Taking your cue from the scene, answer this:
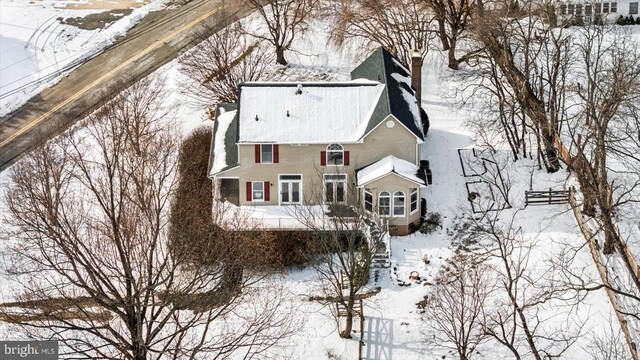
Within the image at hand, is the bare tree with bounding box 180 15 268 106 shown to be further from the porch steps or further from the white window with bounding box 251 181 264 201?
the porch steps

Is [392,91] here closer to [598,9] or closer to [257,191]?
[257,191]

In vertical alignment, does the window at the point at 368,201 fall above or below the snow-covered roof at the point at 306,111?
below

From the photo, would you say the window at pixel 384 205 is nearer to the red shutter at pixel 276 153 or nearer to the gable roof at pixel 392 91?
the gable roof at pixel 392 91

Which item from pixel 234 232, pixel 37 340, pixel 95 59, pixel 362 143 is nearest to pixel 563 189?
pixel 362 143

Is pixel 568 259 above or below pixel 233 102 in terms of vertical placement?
below

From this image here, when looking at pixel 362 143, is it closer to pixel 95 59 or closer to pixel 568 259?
pixel 568 259

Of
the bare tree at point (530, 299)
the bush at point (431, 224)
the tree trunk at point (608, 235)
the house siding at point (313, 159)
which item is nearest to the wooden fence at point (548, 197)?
the bare tree at point (530, 299)
